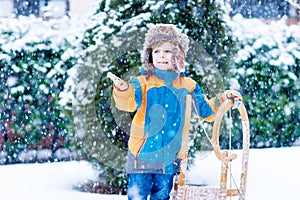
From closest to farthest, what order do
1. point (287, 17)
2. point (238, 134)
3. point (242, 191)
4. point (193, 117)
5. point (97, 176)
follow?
1. point (242, 191)
2. point (193, 117)
3. point (97, 176)
4. point (238, 134)
5. point (287, 17)

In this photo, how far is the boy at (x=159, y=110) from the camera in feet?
10.6

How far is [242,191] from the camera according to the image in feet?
10.4

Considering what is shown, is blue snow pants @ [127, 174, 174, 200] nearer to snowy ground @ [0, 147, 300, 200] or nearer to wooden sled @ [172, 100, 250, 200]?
wooden sled @ [172, 100, 250, 200]

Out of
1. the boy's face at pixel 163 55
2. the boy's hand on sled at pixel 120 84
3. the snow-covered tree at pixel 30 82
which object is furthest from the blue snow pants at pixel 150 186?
the snow-covered tree at pixel 30 82

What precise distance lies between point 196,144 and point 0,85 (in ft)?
9.48

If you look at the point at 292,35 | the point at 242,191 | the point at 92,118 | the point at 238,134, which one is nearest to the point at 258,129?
the point at 238,134

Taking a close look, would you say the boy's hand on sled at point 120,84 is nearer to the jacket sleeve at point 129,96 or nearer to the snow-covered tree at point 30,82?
the jacket sleeve at point 129,96

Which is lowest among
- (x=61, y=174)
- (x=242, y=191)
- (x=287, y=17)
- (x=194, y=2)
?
(x=61, y=174)

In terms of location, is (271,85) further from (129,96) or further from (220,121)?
(129,96)

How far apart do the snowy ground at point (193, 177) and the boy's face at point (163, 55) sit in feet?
5.48

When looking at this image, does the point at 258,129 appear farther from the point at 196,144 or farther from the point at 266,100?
the point at 196,144

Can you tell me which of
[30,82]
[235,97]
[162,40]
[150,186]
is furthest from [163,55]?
[30,82]

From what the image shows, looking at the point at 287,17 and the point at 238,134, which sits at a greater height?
the point at 287,17

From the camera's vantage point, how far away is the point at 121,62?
14.7ft
